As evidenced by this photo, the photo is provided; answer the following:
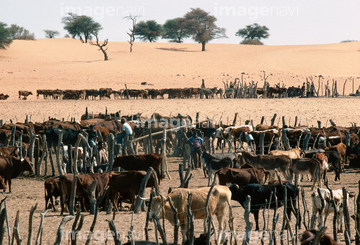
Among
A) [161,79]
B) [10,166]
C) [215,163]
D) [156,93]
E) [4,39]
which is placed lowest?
[10,166]

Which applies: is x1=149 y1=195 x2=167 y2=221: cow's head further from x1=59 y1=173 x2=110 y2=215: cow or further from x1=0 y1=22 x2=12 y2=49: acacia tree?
x1=0 y1=22 x2=12 y2=49: acacia tree

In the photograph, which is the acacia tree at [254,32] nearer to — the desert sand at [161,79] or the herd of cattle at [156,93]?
the desert sand at [161,79]

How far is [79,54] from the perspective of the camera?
6625 cm

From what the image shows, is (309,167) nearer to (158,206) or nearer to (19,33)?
(158,206)

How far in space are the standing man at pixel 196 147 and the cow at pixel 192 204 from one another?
24.3 ft

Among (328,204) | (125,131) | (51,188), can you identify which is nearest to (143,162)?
(125,131)

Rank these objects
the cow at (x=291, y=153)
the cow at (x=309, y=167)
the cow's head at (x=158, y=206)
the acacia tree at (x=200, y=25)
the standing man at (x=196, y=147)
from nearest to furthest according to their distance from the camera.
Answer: the cow's head at (x=158, y=206) → the cow at (x=309, y=167) → the cow at (x=291, y=153) → the standing man at (x=196, y=147) → the acacia tree at (x=200, y=25)

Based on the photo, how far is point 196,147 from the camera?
55.2 ft

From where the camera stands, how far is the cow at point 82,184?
11120 mm

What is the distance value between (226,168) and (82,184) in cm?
376

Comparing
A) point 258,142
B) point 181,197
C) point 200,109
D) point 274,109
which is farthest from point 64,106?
point 181,197

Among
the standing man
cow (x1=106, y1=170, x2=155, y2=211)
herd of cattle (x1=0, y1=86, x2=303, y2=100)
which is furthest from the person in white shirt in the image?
herd of cattle (x1=0, y1=86, x2=303, y2=100)

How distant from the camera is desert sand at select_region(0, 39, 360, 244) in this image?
1359cm

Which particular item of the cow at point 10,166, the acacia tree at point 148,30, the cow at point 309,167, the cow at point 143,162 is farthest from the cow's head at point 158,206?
the acacia tree at point 148,30
